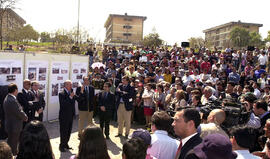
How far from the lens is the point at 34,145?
2.74m

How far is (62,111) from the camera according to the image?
283 inches

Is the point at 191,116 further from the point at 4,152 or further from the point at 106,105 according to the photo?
the point at 106,105

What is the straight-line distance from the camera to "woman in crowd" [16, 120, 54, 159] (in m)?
2.71

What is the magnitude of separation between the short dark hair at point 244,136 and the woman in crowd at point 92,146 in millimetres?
1770

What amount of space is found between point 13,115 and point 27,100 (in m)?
0.85

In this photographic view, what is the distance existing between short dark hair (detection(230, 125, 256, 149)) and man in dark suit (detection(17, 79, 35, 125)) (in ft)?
18.4

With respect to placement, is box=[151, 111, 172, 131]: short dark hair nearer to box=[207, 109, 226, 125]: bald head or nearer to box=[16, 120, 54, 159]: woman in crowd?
box=[207, 109, 226, 125]: bald head

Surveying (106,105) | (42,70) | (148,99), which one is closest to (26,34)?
(42,70)

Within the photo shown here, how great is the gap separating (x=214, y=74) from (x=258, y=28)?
300 feet

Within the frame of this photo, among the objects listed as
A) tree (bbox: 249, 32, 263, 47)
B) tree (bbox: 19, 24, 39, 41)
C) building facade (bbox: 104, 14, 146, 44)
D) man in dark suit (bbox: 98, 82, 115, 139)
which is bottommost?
man in dark suit (bbox: 98, 82, 115, 139)

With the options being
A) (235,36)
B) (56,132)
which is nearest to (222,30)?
(235,36)

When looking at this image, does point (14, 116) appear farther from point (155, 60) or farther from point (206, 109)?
point (155, 60)

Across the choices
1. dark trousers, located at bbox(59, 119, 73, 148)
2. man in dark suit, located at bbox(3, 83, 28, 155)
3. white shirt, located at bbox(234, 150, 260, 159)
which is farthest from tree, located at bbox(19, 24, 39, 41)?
white shirt, located at bbox(234, 150, 260, 159)

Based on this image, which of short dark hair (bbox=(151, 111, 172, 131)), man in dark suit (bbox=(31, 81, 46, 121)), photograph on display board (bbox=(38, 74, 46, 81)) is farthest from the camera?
photograph on display board (bbox=(38, 74, 46, 81))
